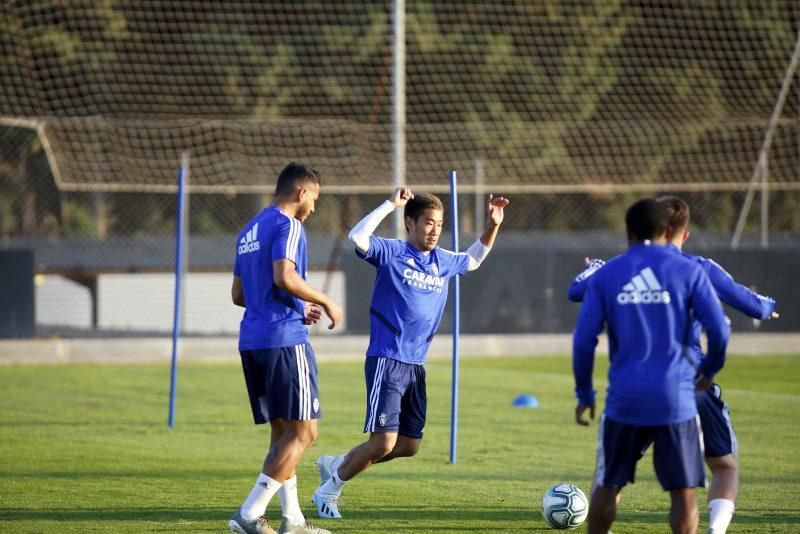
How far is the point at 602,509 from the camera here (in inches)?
218

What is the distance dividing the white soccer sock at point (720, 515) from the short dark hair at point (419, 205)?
2.45m

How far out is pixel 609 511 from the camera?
553cm

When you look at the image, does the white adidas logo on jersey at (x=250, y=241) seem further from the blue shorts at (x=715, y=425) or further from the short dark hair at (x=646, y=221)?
the blue shorts at (x=715, y=425)

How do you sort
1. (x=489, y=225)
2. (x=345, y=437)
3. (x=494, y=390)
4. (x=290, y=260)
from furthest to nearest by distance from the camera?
(x=494, y=390), (x=345, y=437), (x=489, y=225), (x=290, y=260)

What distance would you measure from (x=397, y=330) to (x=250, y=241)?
3.75ft

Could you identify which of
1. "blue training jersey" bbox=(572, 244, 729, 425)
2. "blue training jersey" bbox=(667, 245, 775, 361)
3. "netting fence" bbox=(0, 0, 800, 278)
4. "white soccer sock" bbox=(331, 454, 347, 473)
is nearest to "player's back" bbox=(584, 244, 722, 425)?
"blue training jersey" bbox=(572, 244, 729, 425)

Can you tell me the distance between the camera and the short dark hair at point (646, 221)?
17.8ft

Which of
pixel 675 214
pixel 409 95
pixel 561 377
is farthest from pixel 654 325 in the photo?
pixel 409 95

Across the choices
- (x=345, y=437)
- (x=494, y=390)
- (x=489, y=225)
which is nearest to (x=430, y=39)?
(x=494, y=390)

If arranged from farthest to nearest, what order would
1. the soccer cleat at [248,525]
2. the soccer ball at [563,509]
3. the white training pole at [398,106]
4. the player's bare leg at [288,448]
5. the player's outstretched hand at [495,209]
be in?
1. the white training pole at [398,106]
2. the player's outstretched hand at [495,209]
3. the soccer ball at [563,509]
4. the player's bare leg at [288,448]
5. the soccer cleat at [248,525]

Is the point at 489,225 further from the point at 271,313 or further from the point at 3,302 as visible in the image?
the point at 3,302

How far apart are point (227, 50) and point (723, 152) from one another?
13.2 metres

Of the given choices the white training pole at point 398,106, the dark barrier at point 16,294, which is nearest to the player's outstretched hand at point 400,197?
the white training pole at point 398,106

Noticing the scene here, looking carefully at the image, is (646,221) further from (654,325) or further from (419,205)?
(419,205)
